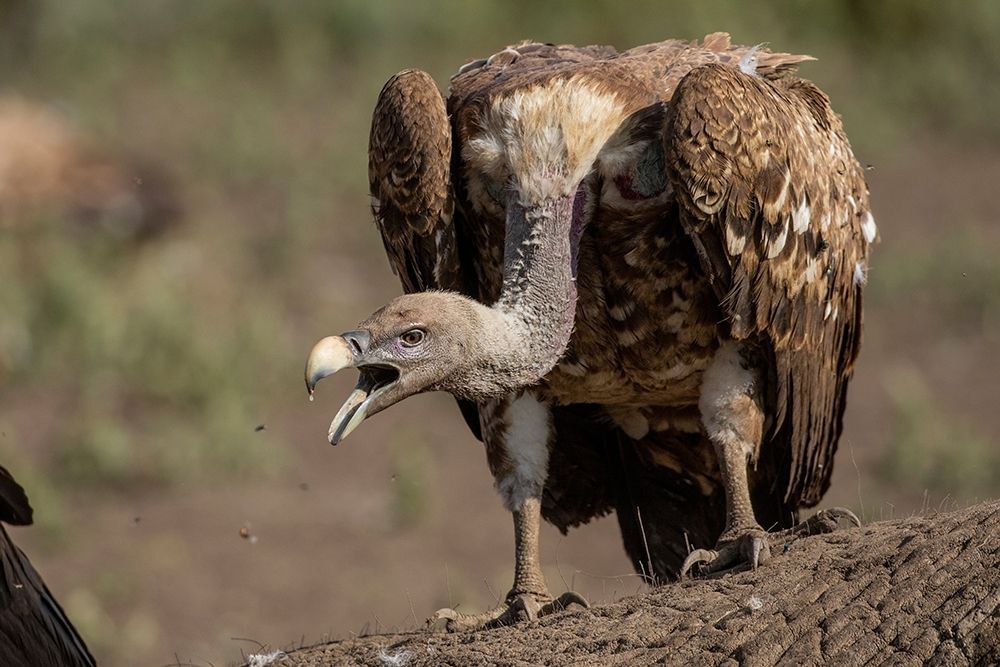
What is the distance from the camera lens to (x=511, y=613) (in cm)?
517

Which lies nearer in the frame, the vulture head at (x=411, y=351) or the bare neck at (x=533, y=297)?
the vulture head at (x=411, y=351)

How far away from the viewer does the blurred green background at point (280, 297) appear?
373 inches

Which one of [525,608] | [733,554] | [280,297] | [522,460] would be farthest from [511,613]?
[280,297]

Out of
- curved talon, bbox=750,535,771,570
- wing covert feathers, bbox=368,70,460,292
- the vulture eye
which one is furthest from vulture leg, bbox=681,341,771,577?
the vulture eye

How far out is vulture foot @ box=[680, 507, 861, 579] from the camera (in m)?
4.71

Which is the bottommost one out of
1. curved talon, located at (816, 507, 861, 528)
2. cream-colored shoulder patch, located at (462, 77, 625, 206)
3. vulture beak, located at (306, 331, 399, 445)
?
curved talon, located at (816, 507, 861, 528)

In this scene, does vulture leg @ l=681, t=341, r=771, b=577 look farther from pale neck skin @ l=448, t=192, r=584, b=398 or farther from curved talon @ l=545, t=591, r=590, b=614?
pale neck skin @ l=448, t=192, r=584, b=398

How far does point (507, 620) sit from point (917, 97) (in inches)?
461

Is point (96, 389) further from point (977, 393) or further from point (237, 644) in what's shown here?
point (977, 393)

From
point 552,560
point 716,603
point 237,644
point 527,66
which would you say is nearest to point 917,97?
point 552,560

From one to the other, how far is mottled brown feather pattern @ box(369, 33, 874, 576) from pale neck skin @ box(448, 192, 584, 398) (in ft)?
0.62

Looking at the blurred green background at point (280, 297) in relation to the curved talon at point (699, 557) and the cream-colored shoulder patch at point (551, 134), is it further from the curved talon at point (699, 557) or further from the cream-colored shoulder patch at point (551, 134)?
the cream-colored shoulder patch at point (551, 134)

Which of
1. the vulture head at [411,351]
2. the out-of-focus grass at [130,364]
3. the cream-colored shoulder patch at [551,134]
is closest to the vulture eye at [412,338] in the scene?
the vulture head at [411,351]

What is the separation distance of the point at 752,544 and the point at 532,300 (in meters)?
0.98
